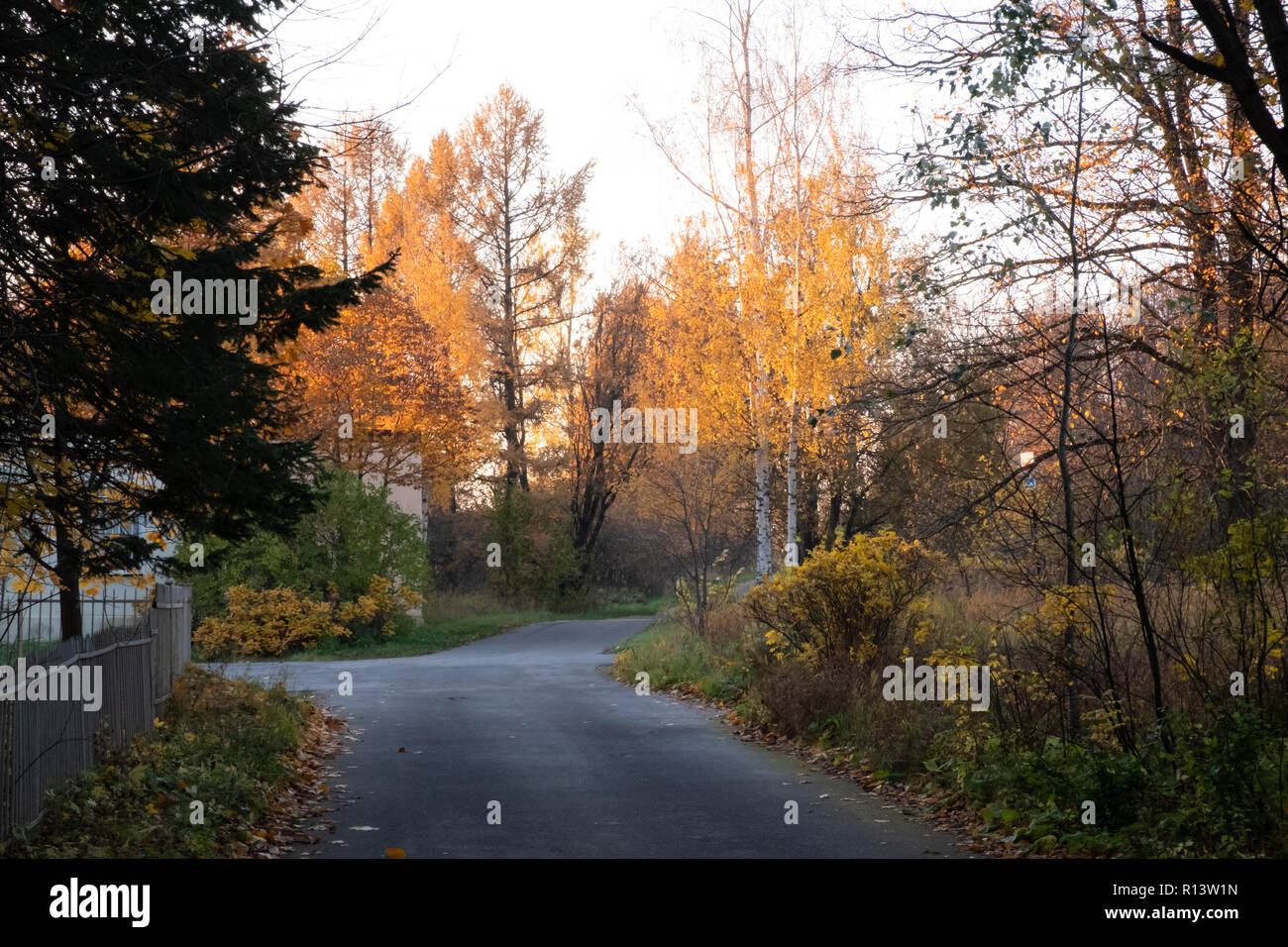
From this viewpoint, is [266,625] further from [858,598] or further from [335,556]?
[858,598]

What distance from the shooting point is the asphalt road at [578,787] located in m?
8.04

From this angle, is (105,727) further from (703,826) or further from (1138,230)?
(1138,230)

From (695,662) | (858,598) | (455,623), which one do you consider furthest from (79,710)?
(455,623)

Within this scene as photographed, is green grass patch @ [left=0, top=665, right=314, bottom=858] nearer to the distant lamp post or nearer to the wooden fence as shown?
the wooden fence

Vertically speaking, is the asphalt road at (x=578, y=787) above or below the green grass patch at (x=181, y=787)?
below

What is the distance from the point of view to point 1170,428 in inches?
385

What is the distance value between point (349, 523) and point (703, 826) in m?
21.5

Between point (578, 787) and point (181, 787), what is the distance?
10.9 feet

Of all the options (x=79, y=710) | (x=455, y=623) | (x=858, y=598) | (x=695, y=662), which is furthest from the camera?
(x=455, y=623)

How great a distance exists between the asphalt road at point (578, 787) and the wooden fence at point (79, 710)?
5.88ft

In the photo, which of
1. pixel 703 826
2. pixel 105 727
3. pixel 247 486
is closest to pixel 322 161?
pixel 247 486

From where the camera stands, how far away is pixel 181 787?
875 cm

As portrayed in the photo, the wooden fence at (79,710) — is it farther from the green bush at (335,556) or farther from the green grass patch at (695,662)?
the green bush at (335,556)

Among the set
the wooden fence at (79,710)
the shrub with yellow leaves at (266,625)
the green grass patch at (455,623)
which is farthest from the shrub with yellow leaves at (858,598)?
the shrub with yellow leaves at (266,625)
